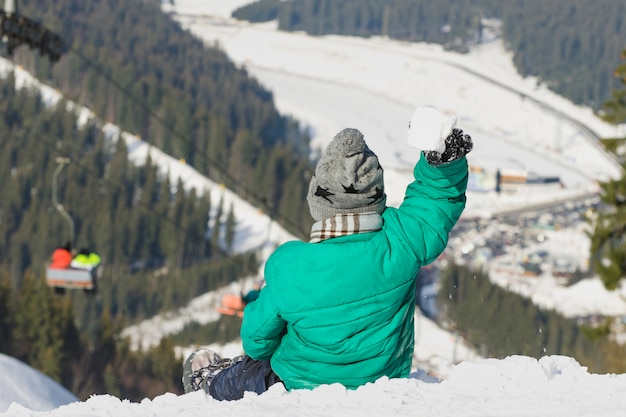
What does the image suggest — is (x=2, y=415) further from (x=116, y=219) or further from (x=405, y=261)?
(x=116, y=219)

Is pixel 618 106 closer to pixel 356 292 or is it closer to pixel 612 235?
pixel 612 235

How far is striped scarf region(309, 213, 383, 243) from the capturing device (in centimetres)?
434

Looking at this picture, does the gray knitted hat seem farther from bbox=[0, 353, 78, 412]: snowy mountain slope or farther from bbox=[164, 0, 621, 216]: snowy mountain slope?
bbox=[164, 0, 621, 216]: snowy mountain slope

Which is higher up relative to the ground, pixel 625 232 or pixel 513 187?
pixel 625 232

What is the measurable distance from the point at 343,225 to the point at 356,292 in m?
0.26

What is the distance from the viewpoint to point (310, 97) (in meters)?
182

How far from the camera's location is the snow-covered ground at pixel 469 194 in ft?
12.9

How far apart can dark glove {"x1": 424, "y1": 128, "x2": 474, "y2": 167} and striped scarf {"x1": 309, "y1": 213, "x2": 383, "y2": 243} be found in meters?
0.32

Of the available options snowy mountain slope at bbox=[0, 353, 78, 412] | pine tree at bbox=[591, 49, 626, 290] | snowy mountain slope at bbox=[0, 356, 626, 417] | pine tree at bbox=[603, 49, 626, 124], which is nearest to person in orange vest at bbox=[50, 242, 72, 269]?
pine tree at bbox=[591, 49, 626, 290]

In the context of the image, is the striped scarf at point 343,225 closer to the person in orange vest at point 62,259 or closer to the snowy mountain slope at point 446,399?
the snowy mountain slope at point 446,399

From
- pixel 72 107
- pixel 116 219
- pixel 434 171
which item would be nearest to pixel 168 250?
pixel 116 219

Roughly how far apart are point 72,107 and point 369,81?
68.4 m

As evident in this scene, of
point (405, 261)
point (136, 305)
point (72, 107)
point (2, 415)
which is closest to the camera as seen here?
point (2, 415)

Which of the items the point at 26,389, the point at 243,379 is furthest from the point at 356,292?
the point at 26,389
